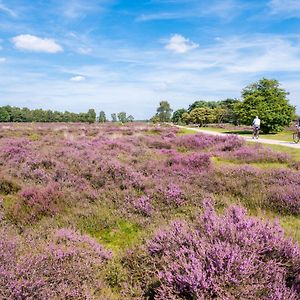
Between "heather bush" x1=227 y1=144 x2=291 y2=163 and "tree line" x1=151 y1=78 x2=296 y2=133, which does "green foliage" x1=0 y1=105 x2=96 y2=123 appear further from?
"heather bush" x1=227 y1=144 x2=291 y2=163

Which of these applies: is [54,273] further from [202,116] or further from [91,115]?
[91,115]

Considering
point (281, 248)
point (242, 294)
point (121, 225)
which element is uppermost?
point (281, 248)

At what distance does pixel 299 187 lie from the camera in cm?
737

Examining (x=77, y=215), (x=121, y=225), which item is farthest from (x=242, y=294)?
(x=77, y=215)

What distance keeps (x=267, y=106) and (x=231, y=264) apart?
35564 mm

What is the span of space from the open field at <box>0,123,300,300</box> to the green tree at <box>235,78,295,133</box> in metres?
24.2

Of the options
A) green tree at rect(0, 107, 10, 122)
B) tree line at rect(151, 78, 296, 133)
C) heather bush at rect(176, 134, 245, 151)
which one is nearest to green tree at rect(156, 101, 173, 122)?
green tree at rect(0, 107, 10, 122)

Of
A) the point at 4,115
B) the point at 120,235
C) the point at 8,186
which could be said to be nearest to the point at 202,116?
the point at 4,115

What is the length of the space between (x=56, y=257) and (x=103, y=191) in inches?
160

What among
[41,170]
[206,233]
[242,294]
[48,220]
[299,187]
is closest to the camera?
[242,294]

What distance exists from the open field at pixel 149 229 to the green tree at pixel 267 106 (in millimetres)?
24238

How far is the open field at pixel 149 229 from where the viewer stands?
3.26m

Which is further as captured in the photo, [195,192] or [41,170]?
[41,170]

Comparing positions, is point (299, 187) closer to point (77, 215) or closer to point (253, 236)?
point (253, 236)
